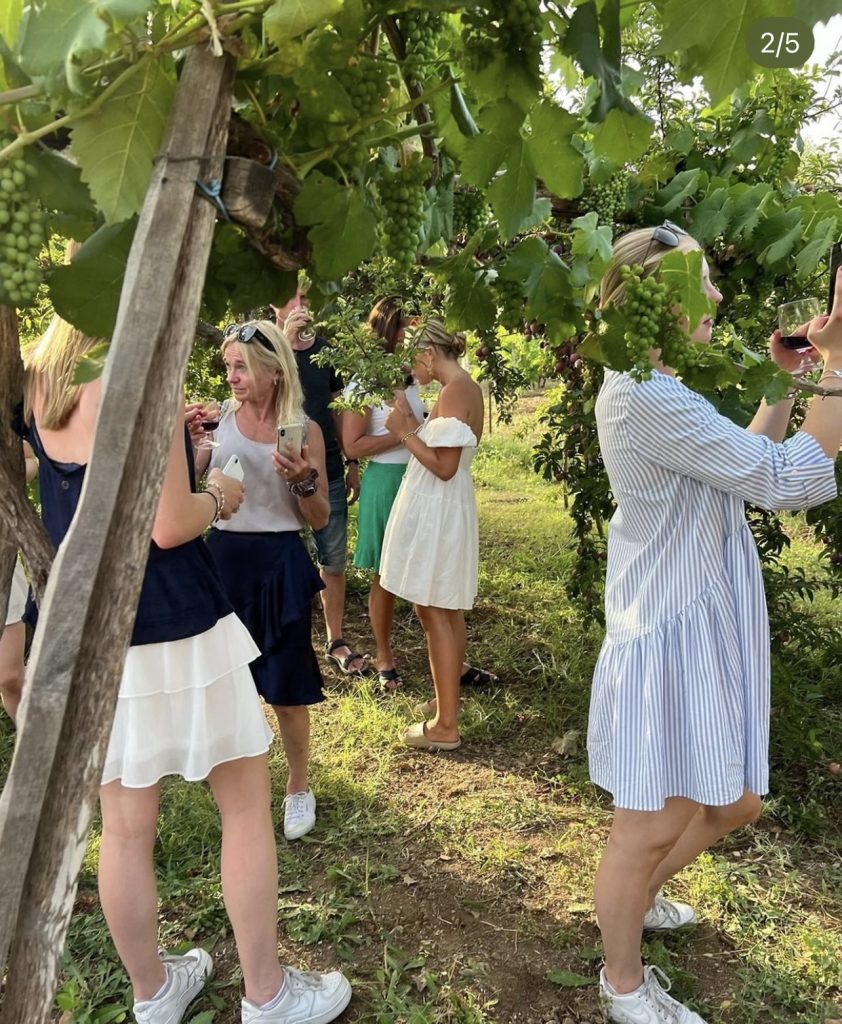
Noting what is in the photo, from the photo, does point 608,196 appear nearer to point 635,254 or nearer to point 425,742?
point 635,254

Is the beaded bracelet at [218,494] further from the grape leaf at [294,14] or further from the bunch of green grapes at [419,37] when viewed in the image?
the grape leaf at [294,14]

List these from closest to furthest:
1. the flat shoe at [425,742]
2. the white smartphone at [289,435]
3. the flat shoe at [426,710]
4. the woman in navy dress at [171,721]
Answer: the woman in navy dress at [171,721] → the white smartphone at [289,435] → the flat shoe at [425,742] → the flat shoe at [426,710]

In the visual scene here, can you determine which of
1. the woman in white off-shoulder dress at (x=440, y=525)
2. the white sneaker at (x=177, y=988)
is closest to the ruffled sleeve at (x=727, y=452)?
the woman in white off-shoulder dress at (x=440, y=525)

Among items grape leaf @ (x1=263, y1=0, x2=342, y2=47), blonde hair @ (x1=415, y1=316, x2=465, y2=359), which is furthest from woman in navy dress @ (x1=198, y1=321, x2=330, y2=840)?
grape leaf @ (x1=263, y1=0, x2=342, y2=47)

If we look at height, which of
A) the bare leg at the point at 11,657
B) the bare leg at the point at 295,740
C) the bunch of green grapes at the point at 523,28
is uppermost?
the bunch of green grapes at the point at 523,28

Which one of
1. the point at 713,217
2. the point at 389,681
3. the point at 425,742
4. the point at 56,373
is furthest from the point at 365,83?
the point at 389,681

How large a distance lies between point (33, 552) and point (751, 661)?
157cm

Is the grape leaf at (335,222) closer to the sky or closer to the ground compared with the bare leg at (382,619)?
closer to the sky

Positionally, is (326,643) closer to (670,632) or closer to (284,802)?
(284,802)

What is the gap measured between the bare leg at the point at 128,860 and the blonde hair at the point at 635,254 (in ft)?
5.01

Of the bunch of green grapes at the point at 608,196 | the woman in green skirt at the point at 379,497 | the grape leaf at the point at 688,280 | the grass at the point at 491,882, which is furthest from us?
the woman in green skirt at the point at 379,497

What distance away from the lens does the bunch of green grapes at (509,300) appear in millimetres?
1441

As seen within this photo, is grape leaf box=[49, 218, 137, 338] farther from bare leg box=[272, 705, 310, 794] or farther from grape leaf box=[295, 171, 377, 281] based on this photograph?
bare leg box=[272, 705, 310, 794]

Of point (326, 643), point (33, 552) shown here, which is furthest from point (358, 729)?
point (33, 552)
